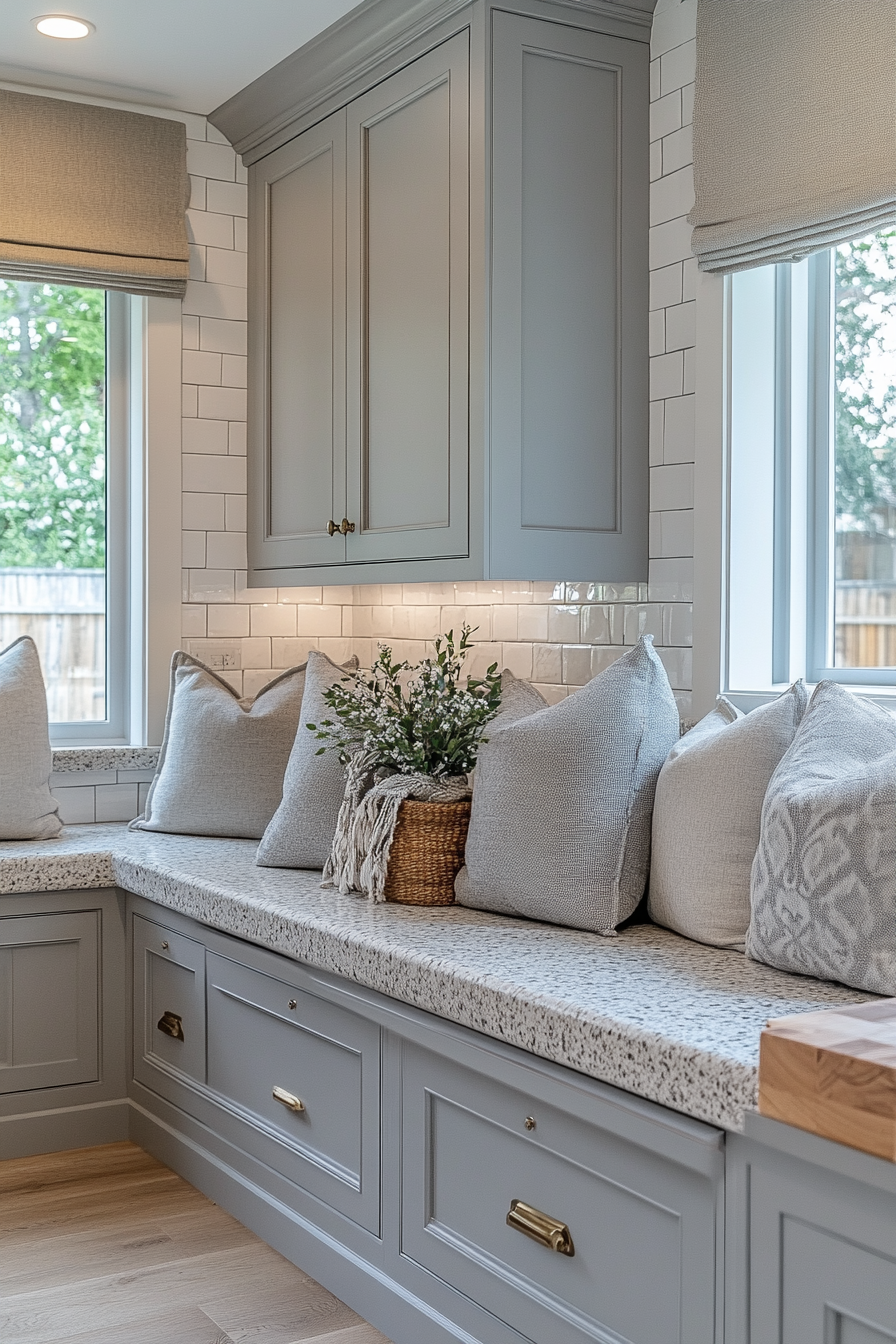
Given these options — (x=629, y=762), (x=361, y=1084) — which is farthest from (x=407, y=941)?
(x=629, y=762)

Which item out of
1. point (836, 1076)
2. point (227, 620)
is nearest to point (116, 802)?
point (227, 620)

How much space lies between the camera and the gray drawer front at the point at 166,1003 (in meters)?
2.91

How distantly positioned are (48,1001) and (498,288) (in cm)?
192

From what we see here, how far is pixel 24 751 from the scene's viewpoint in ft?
11.0

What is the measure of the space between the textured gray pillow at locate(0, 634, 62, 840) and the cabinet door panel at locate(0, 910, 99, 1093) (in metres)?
0.31

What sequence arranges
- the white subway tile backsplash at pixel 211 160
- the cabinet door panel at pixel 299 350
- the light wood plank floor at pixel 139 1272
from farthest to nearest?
the white subway tile backsplash at pixel 211 160, the cabinet door panel at pixel 299 350, the light wood plank floor at pixel 139 1272

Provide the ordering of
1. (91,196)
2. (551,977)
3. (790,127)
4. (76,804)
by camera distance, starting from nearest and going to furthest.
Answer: (551,977) < (790,127) < (91,196) < (76,804)

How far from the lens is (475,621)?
134 inches

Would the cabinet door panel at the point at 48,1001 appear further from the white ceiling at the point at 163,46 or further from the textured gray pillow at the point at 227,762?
the white ceiling at the point at 163,46

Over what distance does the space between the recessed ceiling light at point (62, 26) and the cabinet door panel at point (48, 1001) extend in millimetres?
2095

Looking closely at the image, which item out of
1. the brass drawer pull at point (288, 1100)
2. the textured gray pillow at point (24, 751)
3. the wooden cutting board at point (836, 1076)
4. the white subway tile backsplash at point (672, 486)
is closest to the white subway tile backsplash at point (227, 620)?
the textured gray pillow at point (24, 751)

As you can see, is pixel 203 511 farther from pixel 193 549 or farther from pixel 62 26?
pixel 62 26

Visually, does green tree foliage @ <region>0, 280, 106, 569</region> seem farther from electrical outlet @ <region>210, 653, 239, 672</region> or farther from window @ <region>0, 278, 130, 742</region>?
electrical outlet @ <region>210, 653, 239, 672</region>

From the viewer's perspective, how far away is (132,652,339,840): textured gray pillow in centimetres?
339
